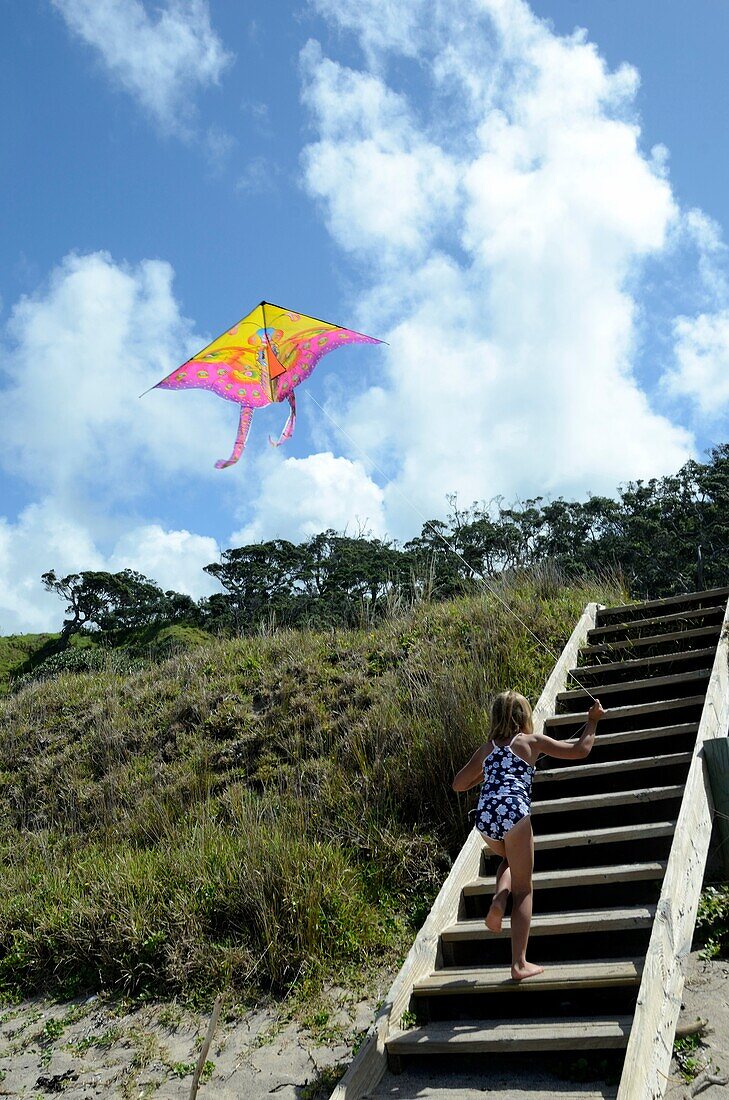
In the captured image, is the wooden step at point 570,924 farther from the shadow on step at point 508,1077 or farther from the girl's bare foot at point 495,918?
the shadow on step at point 508,1077

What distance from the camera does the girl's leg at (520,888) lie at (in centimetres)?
391

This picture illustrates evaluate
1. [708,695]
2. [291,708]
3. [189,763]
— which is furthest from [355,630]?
[708,695]

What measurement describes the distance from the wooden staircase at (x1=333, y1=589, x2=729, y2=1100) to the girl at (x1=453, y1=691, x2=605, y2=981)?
28 cm

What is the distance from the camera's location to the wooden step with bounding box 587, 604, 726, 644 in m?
7.42

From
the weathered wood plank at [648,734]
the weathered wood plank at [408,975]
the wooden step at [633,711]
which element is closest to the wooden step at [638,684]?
the wooden step at [633,711]

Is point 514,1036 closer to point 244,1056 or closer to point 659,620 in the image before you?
point 244,1056

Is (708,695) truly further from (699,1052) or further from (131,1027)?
(131,1027)

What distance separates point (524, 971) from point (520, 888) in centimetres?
37

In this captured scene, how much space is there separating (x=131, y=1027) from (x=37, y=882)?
2791 millimetres

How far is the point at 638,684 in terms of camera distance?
646 centimetres

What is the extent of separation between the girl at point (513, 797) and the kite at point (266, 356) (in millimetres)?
3885

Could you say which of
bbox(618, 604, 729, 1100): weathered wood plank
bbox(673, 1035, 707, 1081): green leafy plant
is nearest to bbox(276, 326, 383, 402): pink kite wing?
bbox(618, 604, 729, 1100): weathered wood plank

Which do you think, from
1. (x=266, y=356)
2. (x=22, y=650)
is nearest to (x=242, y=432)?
(x=266, y=356)

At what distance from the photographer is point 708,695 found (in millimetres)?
5742
